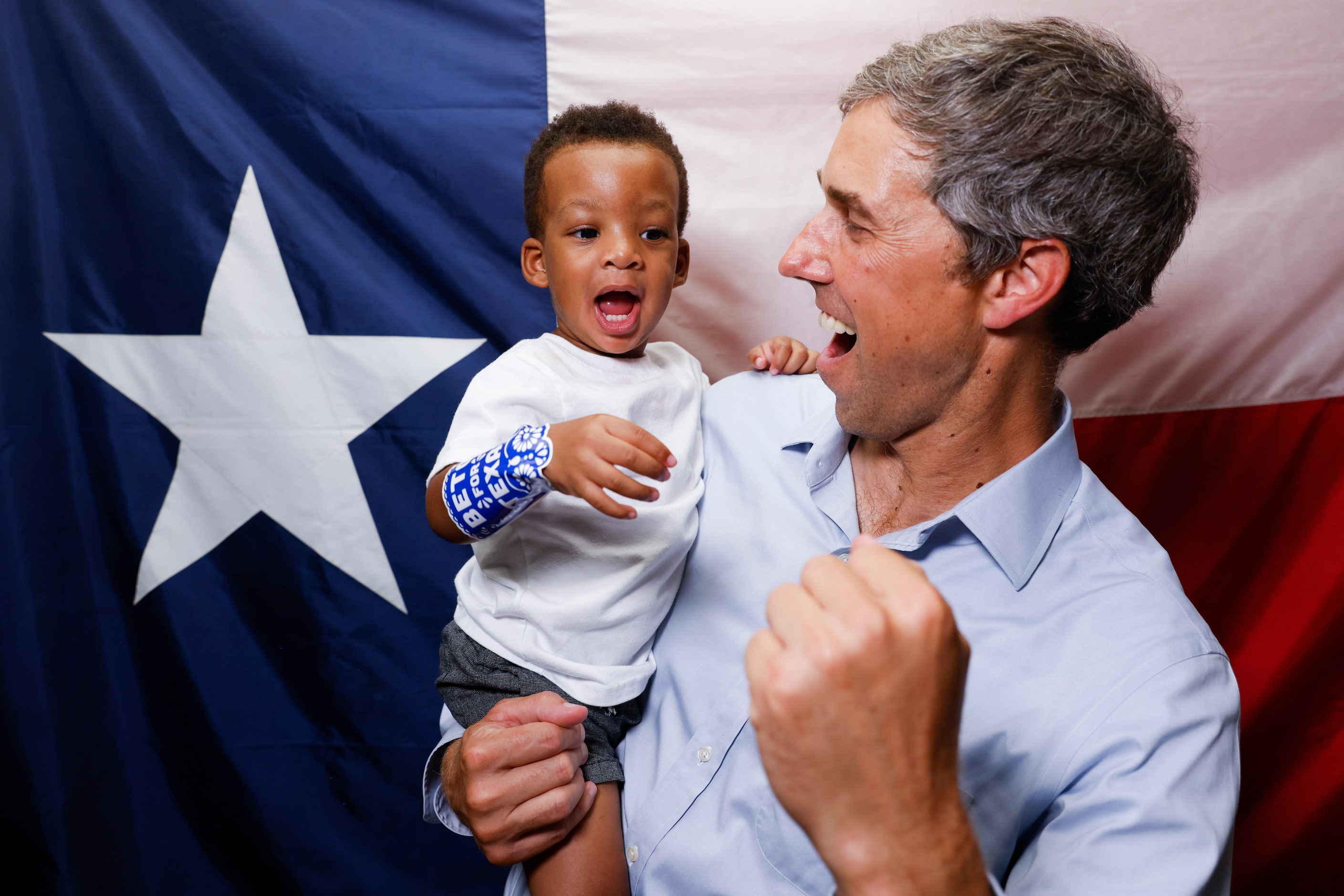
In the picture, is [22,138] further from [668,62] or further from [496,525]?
[496,525]

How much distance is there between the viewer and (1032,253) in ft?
3.77

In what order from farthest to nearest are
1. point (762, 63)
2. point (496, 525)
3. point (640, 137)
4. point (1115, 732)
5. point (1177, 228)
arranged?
point (762, 63) → point (640, 137) → point (1177, 228) → point (496, 525) → point (1115, 732)

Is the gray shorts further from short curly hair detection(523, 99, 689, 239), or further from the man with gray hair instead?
short curly hair detection(523, 99, 689, 239)

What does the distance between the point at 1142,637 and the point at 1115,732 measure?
117 mm

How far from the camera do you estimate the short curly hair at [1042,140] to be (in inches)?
43.1

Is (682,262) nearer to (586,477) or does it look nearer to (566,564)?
(566,564)

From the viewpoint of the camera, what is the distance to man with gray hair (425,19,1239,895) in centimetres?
95

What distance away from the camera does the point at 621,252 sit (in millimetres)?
1384

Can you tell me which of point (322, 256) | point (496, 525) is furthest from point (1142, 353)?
point (322, 256)

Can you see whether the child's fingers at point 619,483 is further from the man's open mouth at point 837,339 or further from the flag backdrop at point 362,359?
the flag backdrop at point 362,359

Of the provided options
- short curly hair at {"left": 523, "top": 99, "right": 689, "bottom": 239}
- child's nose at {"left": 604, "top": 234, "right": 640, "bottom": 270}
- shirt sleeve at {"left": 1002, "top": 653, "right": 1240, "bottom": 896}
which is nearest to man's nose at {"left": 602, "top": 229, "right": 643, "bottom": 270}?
child's nose at {"left": 604, "top": 234, "right": 640, "bottom": 270}

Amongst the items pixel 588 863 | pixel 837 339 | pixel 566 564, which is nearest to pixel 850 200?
pixel 837 339

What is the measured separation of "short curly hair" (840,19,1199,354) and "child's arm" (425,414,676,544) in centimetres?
48

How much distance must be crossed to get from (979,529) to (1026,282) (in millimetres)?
320
